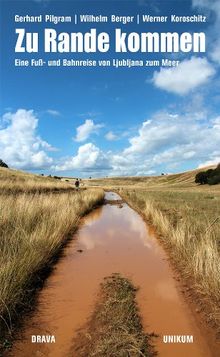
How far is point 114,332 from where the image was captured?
461 cm

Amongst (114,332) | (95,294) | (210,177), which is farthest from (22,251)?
(210,177)

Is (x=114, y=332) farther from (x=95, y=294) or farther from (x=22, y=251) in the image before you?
(x=22, y=251)

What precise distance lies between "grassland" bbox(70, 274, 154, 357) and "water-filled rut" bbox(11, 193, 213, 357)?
143mm

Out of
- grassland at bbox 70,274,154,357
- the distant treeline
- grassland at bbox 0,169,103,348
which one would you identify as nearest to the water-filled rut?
grassland at bbox 70,274,154,357

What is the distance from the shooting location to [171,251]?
31.9 feet

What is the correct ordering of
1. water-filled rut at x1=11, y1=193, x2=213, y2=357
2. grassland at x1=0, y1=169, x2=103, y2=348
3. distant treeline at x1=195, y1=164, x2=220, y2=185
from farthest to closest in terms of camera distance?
distant treeline at x1=195, y1=164, x2=220, y2=185
grassland at x1=0, y1=169, x2=103, y2=348
water-filled rut at x1=11, y1=193, x2=213, y2=357

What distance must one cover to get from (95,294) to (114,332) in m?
1.84

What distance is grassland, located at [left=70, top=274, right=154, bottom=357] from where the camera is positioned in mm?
4230

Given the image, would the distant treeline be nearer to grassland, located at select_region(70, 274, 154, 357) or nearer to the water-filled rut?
the water-filled rut

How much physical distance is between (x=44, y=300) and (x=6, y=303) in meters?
1.12

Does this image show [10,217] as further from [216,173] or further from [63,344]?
[216,173]

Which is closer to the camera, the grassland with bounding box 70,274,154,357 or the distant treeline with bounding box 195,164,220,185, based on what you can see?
the grassland with bounding box 70,274,154,357

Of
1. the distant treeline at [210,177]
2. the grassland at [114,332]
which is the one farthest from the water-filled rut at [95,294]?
the distant treeline at [210,177]

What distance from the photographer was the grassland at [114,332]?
4.23m
